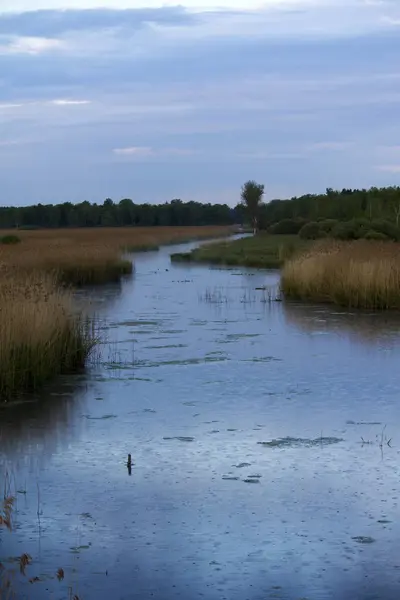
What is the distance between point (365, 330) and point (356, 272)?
3487 millimetres

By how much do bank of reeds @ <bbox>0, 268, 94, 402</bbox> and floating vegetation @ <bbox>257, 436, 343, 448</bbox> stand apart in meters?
2.99

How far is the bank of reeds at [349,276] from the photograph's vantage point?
17859 millimetres

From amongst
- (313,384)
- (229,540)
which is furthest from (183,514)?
(313,384)

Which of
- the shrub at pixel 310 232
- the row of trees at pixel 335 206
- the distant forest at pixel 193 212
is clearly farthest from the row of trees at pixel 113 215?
the shrub at pixel 310 232

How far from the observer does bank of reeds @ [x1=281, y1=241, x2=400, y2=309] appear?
17859mm

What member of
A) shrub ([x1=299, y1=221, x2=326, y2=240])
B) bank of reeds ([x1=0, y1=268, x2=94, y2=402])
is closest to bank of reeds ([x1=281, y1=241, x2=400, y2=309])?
bank of reeds ([x1=0, y1=268, x2=94, y2=402])

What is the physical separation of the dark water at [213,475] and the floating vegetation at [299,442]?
24 mm

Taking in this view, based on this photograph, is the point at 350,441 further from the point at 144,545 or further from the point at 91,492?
the point at 144,545

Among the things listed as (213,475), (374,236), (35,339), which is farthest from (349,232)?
(213,475)

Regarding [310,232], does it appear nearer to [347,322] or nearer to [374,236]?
[374,236]

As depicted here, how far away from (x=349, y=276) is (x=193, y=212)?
323 feet

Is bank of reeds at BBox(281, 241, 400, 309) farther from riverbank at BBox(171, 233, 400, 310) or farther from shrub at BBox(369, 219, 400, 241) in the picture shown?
shrub at BBox(369, 219, 400, 241)

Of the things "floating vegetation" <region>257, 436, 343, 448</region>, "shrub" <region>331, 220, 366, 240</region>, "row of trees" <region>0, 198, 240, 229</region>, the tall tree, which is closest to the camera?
"floating vegetation" <region>257, 436, 343, 448</region>

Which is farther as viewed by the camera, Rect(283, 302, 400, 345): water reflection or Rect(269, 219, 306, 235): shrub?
Rect(269, 219, 306, 235): shrub
